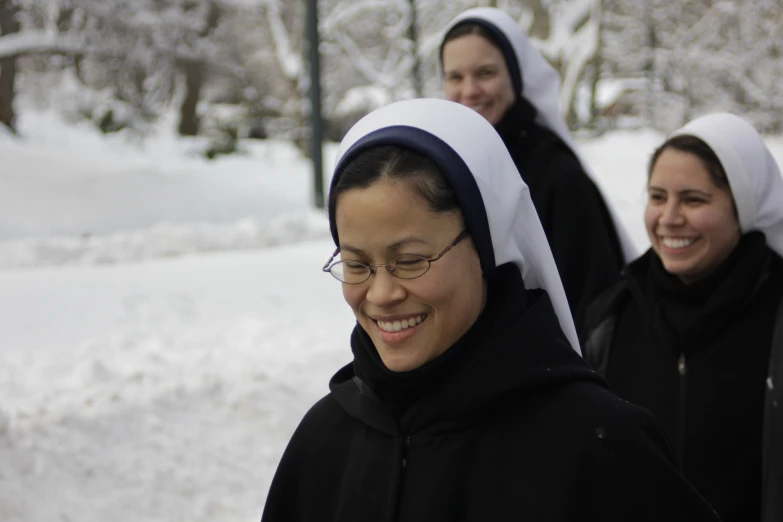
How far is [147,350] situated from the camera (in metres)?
7.24

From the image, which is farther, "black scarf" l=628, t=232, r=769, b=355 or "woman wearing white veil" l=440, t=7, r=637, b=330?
"woman wearing white veil" l=440, t=7, r=637, b=330

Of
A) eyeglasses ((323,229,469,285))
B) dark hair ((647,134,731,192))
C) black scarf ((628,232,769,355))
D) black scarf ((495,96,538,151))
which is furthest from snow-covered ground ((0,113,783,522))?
eyeglasses ((323,229,469,285))

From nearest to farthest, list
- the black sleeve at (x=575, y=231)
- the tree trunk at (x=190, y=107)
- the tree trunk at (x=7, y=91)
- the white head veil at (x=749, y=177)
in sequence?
the white head veil at (x=749, y=177), the black sleeve at (x=575, y=231), the tree trunk at (x=7, y=91), the tree trunk at (x=190, y=107)

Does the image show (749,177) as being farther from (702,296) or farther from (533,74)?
(533,74)

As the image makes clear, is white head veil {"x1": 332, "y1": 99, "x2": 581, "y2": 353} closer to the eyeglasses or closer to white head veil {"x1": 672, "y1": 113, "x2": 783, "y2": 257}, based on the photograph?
the eyeglasses

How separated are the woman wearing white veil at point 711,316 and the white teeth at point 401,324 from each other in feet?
4.35

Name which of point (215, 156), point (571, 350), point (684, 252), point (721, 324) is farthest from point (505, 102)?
point (215, 156)

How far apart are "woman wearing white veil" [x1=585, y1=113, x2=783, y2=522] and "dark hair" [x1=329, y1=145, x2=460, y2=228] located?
1.41 meters

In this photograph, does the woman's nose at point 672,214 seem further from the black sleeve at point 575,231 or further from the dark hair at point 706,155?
the black sleeve at point 575,231

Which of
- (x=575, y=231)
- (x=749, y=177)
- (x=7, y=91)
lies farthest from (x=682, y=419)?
(x=7, y=91)

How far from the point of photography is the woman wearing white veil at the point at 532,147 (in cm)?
375

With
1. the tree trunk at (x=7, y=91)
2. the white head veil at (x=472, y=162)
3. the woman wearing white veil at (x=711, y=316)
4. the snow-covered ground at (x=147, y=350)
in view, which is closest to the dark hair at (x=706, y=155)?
the woman wearing white veil at (x=711, y=316)

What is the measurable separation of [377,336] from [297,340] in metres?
6.05

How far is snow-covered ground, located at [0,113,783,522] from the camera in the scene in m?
5.40
